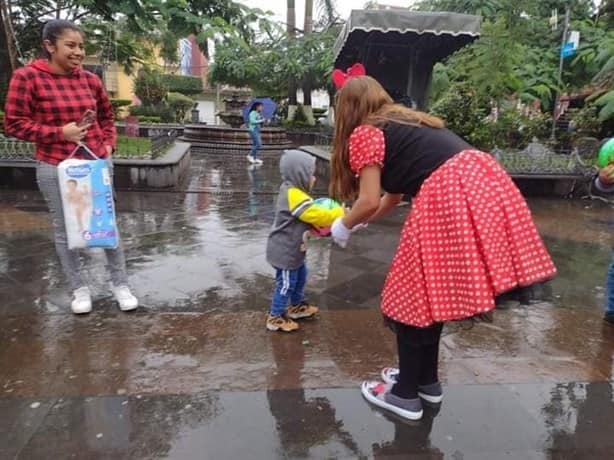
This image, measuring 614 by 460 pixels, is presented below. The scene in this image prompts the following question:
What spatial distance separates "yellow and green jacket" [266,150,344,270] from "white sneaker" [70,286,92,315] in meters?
1.43

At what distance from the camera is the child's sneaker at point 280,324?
3.30m

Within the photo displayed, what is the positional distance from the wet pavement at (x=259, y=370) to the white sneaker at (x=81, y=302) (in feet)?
0.19

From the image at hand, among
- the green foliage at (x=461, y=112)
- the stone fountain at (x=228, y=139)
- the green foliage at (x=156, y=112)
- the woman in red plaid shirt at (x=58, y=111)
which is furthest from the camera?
the green foliage at (x=156, y=112)

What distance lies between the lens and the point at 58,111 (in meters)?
3.24

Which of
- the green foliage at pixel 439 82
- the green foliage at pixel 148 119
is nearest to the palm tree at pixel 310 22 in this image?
the green foliage at pixel 148 119

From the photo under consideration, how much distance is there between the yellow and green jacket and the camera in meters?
3.00

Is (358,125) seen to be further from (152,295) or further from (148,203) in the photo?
(148,203)

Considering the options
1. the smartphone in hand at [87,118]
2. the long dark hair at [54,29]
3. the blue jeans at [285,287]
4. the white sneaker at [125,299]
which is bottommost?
the white sneaker at [125,299]

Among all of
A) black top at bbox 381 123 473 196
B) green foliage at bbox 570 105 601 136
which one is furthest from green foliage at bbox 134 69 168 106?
black top at bbox 381 123 473 196

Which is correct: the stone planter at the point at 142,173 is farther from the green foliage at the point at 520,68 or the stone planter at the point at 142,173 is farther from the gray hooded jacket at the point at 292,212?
the gray hooded jacket at the point at 292,212

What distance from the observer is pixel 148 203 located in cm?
746

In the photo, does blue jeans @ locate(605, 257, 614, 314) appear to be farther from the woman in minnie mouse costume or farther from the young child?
the young child

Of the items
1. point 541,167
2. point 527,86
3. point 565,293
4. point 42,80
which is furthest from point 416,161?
point 527,86

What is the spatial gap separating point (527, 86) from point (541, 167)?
202 inches
